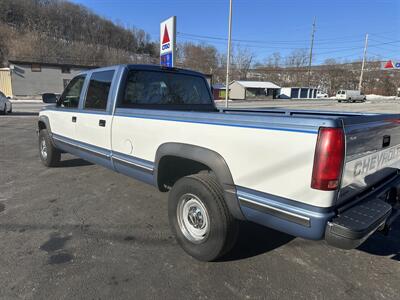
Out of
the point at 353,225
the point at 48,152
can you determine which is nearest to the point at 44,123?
the point at 48,152

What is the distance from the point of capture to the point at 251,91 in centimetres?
6569

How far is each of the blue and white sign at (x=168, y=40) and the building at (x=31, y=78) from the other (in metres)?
37.9

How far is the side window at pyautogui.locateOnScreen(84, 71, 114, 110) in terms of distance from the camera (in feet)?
13.1

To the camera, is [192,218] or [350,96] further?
[350,96]

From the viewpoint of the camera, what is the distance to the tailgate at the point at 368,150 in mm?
2053

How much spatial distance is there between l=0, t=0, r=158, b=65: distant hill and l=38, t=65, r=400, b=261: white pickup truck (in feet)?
256

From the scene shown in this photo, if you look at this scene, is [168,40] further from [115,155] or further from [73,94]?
[115,155]

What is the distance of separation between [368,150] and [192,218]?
5.51 feet

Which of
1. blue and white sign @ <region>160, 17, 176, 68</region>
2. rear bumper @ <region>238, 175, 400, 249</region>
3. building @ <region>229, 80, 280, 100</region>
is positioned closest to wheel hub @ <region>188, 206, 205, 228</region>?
rear bumper @ <region>238, 175, 400, 249</region>

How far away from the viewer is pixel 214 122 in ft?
8.27

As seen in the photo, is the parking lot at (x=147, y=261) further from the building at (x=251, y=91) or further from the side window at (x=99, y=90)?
the building at (x=251, y=91)

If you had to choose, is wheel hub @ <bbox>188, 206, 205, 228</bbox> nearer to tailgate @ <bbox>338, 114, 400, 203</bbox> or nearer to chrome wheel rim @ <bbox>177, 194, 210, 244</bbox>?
chrome wheel rim @ <bbox>177, 194, 210, 244</bbox>

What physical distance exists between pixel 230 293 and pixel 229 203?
2.36 ft

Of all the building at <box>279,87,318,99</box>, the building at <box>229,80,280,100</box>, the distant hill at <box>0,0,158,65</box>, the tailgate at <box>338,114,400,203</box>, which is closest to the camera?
the tailgate at <box>338,114,400,203</box>
